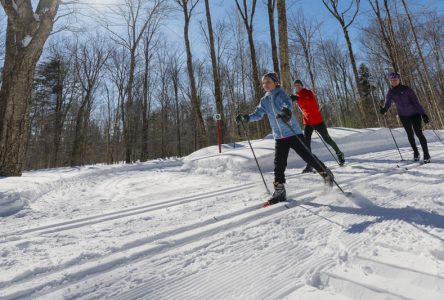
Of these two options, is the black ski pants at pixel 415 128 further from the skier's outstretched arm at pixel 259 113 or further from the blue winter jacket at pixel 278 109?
the skier's outstretched arm at pixel 259 113

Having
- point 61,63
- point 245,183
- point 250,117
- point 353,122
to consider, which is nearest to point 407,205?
point 250,117

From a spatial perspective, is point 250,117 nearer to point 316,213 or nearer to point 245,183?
point 245,183

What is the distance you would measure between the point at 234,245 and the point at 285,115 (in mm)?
1743

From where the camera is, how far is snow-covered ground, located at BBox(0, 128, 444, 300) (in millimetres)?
1470

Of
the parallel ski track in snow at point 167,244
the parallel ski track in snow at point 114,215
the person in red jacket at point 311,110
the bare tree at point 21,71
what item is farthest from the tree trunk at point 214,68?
the parallel ski track in snow at point 167,244

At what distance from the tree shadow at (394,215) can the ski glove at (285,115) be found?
44.5 inches

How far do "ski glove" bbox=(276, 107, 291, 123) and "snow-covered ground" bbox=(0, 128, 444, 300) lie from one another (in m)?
0.99

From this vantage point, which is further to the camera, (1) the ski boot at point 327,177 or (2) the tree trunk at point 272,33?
(2) the tree trunk at point 272,33

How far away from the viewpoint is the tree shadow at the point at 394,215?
7.04ft

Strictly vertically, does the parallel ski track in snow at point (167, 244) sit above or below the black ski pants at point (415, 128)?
below

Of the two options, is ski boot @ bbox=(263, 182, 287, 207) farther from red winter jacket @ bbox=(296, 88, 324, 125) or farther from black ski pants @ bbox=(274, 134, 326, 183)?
red winter jacket @ bbox=(296, 88, 324, 125)

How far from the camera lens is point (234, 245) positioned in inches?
80.1

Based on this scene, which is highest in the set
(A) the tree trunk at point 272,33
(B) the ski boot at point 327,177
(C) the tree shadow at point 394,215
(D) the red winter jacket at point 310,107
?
(A) the tree trunk at point 272,33

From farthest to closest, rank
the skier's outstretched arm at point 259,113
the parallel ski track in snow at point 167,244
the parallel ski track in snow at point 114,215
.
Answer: the skier's outstretched arm at point 259,113 < the parallel ski track in snow at point 114,215 < the parallel ski track in snow at point 167,244
